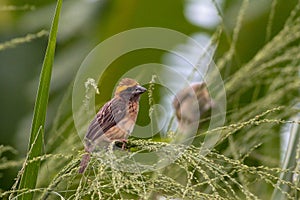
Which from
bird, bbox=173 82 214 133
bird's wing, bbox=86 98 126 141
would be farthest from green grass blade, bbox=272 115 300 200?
bird's wing, bbox=86 98 126 141

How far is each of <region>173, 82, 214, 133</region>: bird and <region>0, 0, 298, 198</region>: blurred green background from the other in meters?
0.16

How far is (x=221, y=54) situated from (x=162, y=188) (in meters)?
0.98

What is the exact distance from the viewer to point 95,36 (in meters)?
1.53

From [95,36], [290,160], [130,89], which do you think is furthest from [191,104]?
[95,36]

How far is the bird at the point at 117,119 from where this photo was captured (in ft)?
2.32

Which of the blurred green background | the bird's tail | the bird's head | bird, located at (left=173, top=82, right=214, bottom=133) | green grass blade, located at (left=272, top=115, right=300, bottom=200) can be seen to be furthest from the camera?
the blurred green background

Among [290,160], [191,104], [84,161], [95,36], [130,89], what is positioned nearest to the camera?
[84,161]

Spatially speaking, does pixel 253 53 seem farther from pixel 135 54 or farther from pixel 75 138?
pixel 75 138

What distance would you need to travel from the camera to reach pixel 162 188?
619mm

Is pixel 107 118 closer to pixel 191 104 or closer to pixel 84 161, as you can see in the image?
pixel 84 161

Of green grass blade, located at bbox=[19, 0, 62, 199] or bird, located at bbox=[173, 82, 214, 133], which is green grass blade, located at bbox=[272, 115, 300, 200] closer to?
bird, located at bbox=[173, 82, 214, 133]

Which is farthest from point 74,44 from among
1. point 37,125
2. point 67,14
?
point 37,125

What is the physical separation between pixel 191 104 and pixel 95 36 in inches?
19.0

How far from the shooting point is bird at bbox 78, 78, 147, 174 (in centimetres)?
71
